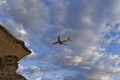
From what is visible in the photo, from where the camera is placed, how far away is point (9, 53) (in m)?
22.3

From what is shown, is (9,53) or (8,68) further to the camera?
(9,53)

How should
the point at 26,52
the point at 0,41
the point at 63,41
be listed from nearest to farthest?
the point at 0,41 < the point at 26,52 < the point at 63,41

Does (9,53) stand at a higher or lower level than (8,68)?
higher

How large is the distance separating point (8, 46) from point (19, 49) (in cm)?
179

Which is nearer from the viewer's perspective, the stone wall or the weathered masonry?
the stone wall

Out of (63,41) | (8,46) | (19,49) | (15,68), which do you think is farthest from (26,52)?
(63,41)

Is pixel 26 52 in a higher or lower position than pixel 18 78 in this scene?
higher

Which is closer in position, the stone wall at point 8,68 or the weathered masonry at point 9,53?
the stone wall at point 8,68

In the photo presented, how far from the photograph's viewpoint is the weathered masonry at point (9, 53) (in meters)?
18.5

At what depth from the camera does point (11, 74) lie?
1852 cm

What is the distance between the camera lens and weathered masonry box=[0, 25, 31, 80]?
1845 centimetres

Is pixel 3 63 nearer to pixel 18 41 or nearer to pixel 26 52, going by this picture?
pixel 18 41

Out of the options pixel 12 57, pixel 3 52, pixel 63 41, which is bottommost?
pixel 12 57

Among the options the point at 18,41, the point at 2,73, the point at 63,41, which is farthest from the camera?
the point at 63,41
